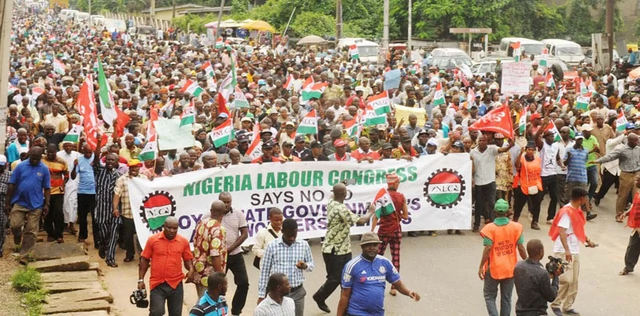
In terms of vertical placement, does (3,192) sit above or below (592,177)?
above

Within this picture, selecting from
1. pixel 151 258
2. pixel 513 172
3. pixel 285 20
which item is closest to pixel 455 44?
pixel 285 20

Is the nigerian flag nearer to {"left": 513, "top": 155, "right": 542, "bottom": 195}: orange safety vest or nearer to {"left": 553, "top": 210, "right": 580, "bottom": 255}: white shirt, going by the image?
{"left": 553, "top": 210, "right": 580, "bottom": 255}: white shirt

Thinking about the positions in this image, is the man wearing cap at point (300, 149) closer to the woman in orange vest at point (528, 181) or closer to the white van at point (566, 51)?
the woman in orange vest at point (528, 181)

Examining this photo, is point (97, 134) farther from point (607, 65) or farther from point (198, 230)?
point (607, 65)

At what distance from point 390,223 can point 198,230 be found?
2.61 meters

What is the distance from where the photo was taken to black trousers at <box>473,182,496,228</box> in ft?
47.7

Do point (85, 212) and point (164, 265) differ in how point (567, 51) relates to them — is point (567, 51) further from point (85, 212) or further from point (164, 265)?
point (164, 265)

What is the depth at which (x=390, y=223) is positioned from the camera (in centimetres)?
1151

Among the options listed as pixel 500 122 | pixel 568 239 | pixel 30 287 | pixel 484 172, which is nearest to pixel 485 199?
pixel 484 172

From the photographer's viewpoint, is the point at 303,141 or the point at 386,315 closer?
the point at 386,315

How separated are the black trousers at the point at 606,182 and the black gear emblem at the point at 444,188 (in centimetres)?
349

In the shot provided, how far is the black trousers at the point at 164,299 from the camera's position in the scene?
31.0 ft

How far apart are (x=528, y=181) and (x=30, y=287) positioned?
7.47 m

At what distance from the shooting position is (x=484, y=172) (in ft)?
47.4
